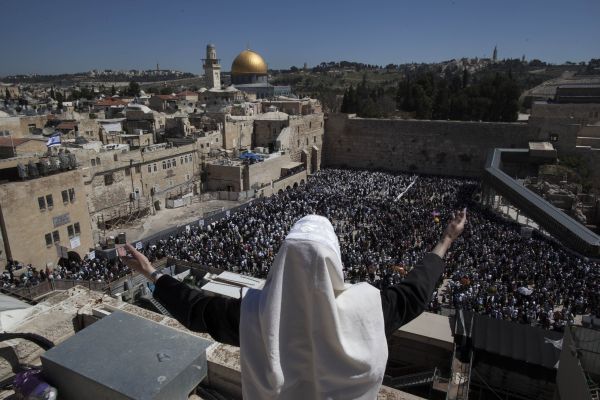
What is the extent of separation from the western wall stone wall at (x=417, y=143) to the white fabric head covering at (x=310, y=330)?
30.0 metres

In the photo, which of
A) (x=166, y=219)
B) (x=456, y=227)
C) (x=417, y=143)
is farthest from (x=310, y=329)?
(x=417, y=143)

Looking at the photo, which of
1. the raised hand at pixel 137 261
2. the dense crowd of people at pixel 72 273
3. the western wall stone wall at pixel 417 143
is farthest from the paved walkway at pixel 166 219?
the raised hand at pixel 137 261

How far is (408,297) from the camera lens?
58.1 inches

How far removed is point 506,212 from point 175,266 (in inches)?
659

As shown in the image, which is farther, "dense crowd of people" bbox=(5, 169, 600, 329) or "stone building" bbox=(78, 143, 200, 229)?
"stone building" bbox=(78, 143, 200, 229)

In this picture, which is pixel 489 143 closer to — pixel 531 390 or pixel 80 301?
pixel 531 390

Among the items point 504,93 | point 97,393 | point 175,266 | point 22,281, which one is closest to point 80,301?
point 97,393

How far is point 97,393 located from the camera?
225 cm

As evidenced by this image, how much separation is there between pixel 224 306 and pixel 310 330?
42 centimetres

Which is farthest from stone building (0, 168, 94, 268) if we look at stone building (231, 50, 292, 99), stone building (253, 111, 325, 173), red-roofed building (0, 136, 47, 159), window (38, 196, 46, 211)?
stone building (231, 50, 292, 99)

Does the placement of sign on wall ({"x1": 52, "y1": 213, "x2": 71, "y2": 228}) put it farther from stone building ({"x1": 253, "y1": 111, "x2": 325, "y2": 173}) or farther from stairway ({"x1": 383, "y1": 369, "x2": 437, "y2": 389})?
stone building ({"x1": 253, "y1": 111, "x2": 325, "y2": 173})

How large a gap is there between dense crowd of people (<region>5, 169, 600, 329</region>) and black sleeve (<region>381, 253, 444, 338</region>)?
305 inches

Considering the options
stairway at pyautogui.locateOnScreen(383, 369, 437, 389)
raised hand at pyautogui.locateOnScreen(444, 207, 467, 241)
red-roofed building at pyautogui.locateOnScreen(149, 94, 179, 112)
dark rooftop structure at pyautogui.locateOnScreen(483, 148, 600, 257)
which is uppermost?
raised hand at pyautogui.locateOnScreen(444, 207, 467, 241)

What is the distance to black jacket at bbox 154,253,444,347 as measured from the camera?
4.58 ft
